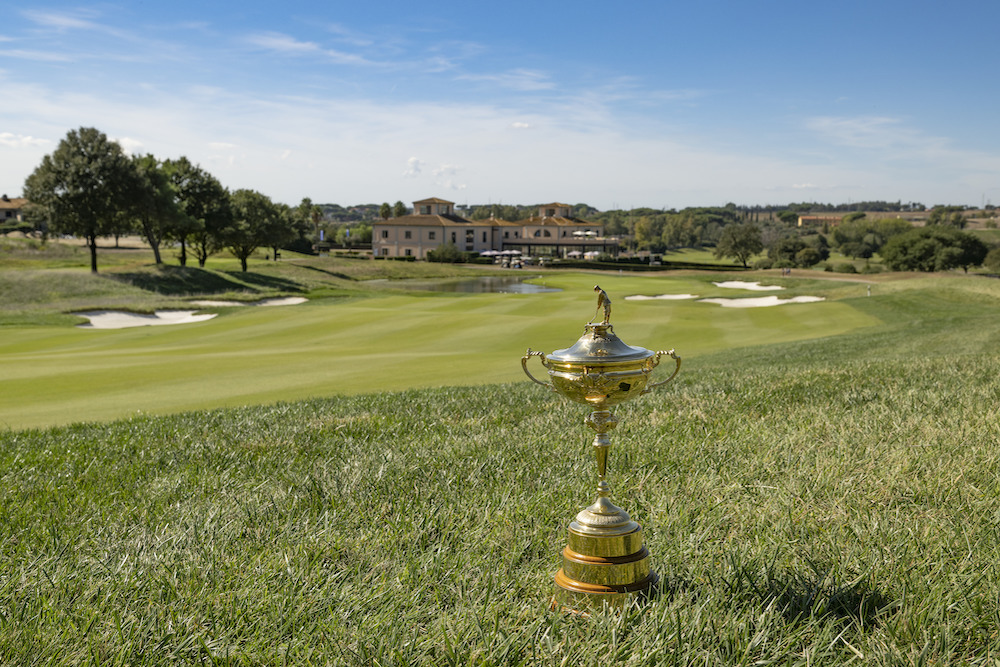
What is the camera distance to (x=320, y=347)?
904 inches

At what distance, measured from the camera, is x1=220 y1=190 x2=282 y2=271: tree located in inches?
2534

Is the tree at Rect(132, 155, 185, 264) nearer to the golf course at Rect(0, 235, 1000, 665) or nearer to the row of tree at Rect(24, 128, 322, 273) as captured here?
the row of tree at Rect(24, 128, 322, 273)

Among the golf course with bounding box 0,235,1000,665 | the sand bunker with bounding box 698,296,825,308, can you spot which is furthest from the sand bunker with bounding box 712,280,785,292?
the golf course with bounding box 0,235,1000,665

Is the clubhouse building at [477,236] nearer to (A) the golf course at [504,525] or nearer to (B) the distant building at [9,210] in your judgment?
(B) the distant building at [9,210]

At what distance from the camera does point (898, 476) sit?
498 centimetres

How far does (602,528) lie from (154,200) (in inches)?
2217

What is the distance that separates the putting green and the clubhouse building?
245 ft

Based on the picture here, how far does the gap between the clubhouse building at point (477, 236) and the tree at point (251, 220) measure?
4669 cm

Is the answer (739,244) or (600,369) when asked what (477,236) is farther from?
(600,369)

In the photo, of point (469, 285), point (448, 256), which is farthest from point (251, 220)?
point (448, 256)

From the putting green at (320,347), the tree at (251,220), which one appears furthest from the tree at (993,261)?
the tree at (251,220)

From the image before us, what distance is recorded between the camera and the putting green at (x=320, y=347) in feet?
46.1

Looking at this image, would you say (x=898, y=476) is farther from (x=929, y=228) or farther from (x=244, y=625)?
(x=929, y=228)

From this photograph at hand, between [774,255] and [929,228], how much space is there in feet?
65.1
